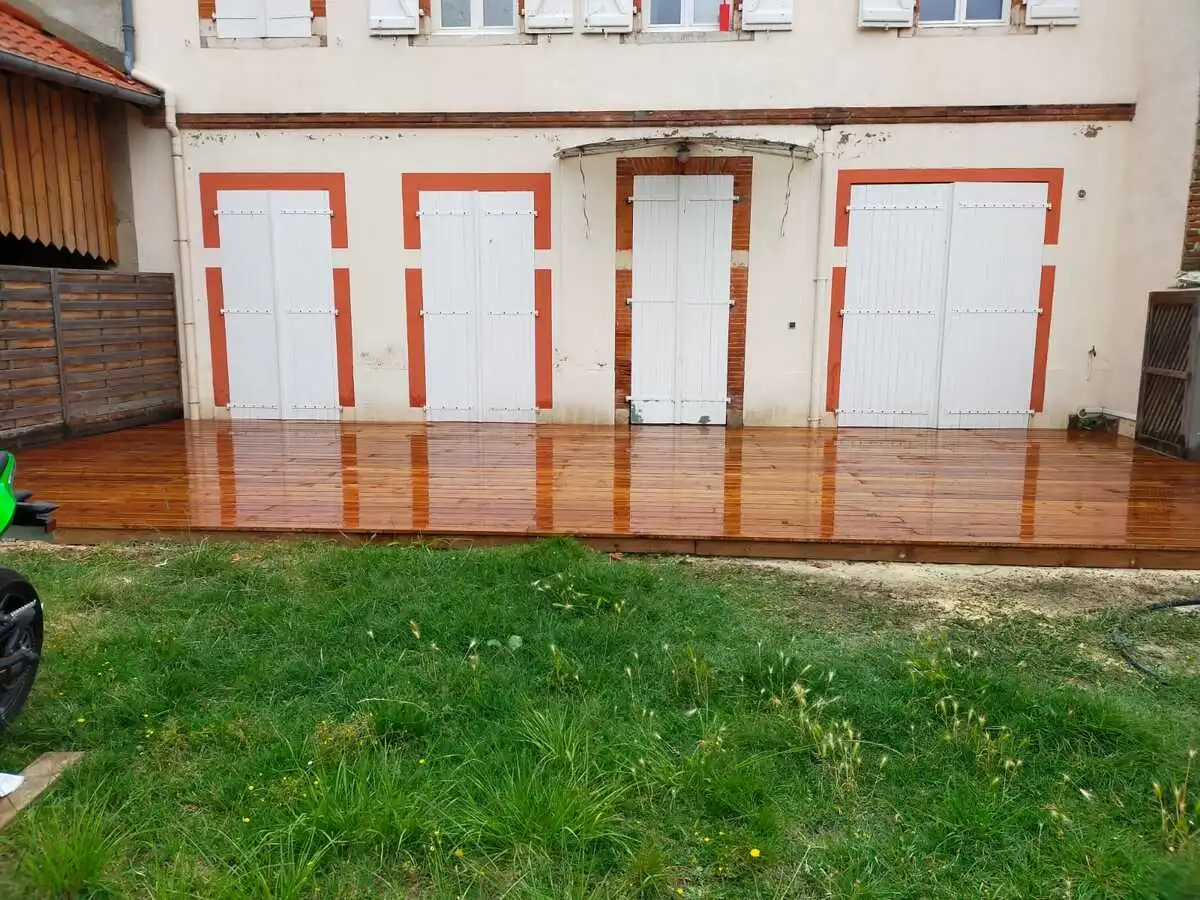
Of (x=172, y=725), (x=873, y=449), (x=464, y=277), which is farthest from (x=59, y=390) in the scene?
(x=873, y=449)

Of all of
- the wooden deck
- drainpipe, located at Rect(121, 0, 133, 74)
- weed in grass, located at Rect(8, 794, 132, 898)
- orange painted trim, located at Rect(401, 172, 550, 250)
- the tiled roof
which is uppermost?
Answer: drainpipe, located at Rect(121, 0, 133, 74)

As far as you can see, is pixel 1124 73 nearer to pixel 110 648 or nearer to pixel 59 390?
pixel 110 648

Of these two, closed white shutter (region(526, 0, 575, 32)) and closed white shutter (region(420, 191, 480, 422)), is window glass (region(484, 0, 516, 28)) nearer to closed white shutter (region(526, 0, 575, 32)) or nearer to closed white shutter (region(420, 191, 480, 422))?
closed white shutter (region(526, 0, 575, 32))

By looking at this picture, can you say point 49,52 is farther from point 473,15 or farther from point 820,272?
point 820,272

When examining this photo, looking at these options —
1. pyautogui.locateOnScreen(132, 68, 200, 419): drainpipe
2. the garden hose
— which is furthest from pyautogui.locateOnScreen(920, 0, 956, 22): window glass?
pyautogui.locateOnScreen(132, 68, 200, 419): drainpipe

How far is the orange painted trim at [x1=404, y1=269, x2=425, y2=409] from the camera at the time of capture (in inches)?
305

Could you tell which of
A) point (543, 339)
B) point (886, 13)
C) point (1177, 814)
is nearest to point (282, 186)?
point (543, 339)

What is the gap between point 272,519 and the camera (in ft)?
14.3

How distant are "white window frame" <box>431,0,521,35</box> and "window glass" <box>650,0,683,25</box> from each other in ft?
4.10

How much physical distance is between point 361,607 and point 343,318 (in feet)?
17.0

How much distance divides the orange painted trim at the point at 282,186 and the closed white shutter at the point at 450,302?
2.57 feet

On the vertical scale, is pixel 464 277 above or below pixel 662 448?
above

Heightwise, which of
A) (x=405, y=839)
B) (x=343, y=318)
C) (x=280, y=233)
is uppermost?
(x=280, y=233)

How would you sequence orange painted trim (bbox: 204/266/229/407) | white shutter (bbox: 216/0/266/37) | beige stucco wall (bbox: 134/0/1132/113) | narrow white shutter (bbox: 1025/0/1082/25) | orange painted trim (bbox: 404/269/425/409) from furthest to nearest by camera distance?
1. orange painted trim (bbox: 204/266/229/407)
2. orange painted trim (bbox: 404/269/425/409)
3. white shutter (bbox: 216/0/266/37)
4. beige stucco wall (bbox: 134/0/1132/113)
5. narrow white shutter (bbox: 1025/0/1082/25)
